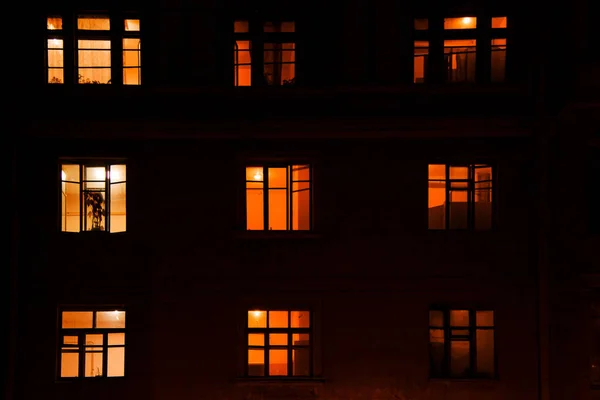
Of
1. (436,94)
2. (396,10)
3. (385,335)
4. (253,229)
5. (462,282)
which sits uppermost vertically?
(396,10)

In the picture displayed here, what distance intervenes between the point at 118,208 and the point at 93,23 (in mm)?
3855

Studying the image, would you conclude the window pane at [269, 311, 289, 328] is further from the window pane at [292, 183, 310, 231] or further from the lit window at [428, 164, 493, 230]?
the lit window at [428, 164, 493, 230]

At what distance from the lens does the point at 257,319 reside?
1105cm

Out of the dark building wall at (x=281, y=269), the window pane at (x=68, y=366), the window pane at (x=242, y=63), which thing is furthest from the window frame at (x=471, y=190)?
the window pane at (x=68, y=366)

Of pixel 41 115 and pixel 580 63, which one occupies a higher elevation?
pixel 580 63

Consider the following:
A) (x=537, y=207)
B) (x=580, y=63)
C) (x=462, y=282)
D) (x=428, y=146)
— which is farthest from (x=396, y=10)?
(x=462, y=282)

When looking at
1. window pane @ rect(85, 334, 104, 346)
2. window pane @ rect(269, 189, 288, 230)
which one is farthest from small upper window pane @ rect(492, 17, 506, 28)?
window pane @ rect(85, 334, 104, 346)

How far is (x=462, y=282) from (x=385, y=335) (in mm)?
1842

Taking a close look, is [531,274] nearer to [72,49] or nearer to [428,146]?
[428,146]

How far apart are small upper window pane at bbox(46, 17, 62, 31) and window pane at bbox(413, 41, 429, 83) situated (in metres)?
7.36

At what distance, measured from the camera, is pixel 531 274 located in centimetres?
1088

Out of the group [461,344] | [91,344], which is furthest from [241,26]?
[461,344]

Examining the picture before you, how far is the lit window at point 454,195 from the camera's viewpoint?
36.7 feet

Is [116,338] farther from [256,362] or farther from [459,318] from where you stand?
[459,318]
